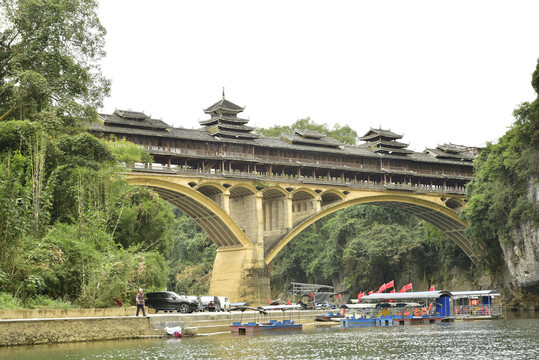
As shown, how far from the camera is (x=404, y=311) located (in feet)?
154

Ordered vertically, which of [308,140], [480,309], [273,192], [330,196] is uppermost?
[308,140]

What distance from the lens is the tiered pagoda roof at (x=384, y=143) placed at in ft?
238

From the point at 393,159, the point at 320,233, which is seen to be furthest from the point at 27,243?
the point at 320,233

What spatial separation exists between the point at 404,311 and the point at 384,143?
28.7m

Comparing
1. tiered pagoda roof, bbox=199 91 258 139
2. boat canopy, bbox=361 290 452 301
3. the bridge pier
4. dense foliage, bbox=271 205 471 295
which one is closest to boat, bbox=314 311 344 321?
boat canopy, bbox=361 290 452 301

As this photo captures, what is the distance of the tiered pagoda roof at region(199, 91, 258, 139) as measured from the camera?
61688 mm

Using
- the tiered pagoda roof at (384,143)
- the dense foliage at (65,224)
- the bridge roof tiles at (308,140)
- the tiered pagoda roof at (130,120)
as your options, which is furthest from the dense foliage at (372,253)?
the dense foliage at (65,224)

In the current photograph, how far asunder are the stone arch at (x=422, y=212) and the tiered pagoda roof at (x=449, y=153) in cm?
656

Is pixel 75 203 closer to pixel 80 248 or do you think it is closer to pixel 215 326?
pixel 80 248

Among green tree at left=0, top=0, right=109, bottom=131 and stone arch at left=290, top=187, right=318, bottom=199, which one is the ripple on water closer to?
A: green tree at left=0, top=0, right=109, bottom=131

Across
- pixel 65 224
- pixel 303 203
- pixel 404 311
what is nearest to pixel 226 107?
pixel 303 203

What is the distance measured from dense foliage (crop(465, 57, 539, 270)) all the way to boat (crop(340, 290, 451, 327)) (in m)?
11.5

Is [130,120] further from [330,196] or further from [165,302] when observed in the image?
[165,302]

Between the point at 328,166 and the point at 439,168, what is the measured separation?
54.9ft
